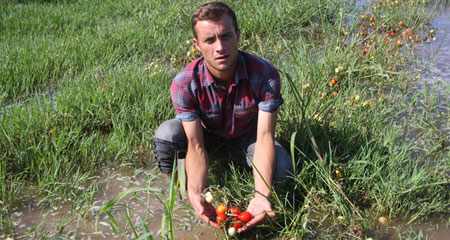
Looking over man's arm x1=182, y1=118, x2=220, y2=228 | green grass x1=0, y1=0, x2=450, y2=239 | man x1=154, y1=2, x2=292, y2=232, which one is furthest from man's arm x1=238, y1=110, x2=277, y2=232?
man's arm x1=182, y1=118, x2=220, y2=228

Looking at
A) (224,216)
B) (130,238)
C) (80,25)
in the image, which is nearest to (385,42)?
(224,216)

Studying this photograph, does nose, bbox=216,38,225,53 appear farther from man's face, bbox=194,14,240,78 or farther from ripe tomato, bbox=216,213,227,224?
ripe tomato, bbox=216,213,227,224

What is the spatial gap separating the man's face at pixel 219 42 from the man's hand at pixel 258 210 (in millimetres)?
642

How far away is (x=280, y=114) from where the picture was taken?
2758mm

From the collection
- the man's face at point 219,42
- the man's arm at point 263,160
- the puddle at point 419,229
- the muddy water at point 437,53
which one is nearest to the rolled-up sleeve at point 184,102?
the man's face at point 219,42

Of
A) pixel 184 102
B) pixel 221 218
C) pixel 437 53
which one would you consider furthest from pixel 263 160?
pixel 437 53

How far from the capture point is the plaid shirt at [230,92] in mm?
2129

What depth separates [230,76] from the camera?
2.15 metres

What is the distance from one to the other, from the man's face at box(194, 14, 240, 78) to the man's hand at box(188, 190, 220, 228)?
627 millimetres

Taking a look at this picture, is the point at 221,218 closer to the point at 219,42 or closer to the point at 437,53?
the point at 219,42

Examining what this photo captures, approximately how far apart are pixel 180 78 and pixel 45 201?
3.36ft

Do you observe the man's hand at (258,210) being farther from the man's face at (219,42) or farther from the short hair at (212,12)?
the short hair at (212,12)

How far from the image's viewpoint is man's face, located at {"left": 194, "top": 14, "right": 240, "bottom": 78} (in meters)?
2.00

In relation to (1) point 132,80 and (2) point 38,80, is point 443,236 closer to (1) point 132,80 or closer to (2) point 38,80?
(1) point 132,80
